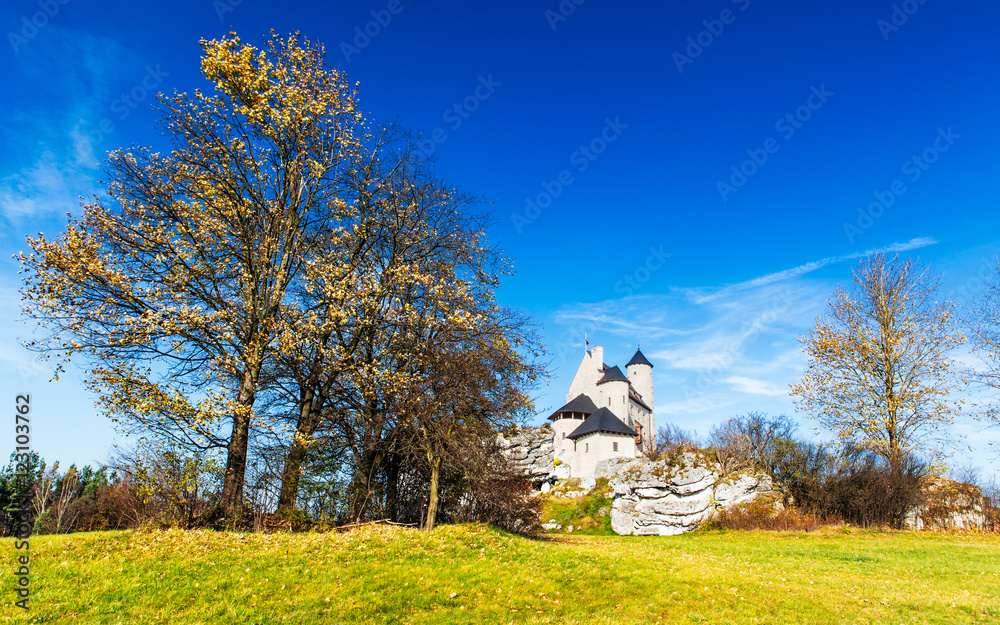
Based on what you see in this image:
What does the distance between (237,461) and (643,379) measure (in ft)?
173

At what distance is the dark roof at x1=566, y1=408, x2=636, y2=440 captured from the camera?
4603 cm

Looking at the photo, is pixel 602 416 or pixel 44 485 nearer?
pixel 44 485

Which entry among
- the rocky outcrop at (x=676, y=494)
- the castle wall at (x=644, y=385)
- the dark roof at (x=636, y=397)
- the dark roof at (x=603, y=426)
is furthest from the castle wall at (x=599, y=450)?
the rocky outcrop at (x=676, y=494)

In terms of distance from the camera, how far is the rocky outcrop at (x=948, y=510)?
23.3 meters

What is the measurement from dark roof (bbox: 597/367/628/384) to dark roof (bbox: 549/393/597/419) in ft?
8.28

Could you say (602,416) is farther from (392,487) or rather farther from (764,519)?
(392,487)

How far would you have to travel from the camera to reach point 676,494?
26.6 m

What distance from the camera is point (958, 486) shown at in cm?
2427

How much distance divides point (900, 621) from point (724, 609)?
8.36ft

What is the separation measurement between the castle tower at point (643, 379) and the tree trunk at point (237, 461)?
169 feet

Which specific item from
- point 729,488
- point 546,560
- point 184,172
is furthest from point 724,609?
point 729,488

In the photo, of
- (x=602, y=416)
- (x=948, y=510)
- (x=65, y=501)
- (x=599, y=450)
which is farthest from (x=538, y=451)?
(x=65, y=501)

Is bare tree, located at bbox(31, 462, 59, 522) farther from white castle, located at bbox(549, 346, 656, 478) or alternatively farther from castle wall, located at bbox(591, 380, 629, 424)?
castle wall, located at bbox(591, 380, 629, 424)

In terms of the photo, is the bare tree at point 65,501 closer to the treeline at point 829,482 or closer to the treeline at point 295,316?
the treeline at point 295,316
